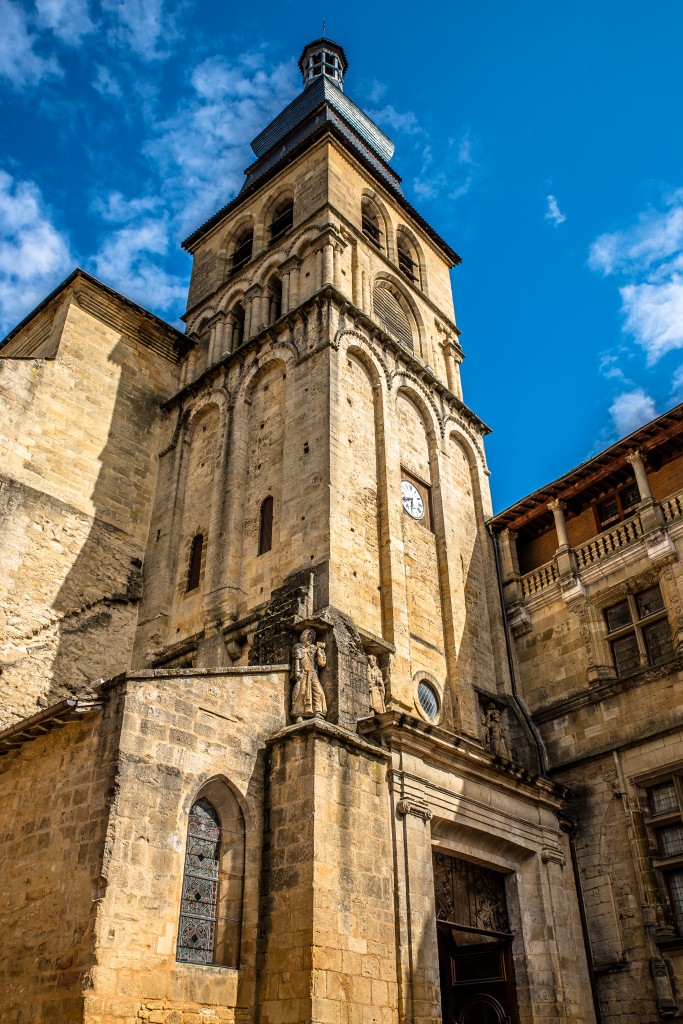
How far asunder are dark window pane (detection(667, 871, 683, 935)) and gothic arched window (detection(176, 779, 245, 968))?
275 inches

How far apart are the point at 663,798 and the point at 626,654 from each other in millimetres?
2654

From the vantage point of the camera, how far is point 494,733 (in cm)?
1633

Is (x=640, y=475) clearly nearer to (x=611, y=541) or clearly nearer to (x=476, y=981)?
(x=611, y=541)

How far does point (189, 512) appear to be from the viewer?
62.1ft

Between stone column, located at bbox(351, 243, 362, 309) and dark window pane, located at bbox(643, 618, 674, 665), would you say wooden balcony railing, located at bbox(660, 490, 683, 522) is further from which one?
stone column, located at bbox(351, 243, 362, 309)

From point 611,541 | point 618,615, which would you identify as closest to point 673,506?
point 611,541

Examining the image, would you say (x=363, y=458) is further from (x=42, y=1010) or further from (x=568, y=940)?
(x=42, y=1010)

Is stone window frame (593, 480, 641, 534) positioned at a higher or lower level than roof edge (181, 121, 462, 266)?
lower

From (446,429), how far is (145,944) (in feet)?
44.1

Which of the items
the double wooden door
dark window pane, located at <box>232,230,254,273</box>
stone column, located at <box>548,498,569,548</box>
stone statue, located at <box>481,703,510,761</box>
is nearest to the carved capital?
the double wooden door

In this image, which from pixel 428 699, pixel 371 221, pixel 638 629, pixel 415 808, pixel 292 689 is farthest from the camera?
pixel 371 221

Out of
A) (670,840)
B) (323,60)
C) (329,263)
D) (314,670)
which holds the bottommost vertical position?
(670,840)

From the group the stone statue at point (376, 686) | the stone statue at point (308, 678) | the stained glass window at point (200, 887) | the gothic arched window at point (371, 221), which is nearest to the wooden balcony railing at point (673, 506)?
the stone statue at point (376, 686)

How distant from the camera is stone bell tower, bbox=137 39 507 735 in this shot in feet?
50.3
